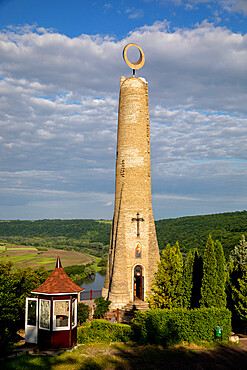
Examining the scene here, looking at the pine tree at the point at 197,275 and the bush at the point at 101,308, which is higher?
the pine tree at the point at 197,275

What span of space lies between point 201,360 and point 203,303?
23.4 ft

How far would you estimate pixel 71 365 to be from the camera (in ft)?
46.8

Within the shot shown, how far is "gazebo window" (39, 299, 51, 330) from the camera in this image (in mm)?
17078

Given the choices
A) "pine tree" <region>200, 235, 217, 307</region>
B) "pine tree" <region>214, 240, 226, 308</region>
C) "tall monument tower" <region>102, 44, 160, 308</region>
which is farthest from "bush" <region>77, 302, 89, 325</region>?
"pine tree" <region>214, 240, 226, 308</region>

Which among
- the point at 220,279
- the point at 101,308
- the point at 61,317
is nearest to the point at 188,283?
the point at 220,279

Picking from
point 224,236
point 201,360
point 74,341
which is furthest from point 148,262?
point 224,236

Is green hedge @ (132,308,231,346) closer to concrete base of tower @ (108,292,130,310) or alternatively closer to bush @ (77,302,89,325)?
bush @ (77,302,89,325)

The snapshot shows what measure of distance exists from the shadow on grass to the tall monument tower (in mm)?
11946

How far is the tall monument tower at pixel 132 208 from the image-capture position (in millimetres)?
29391

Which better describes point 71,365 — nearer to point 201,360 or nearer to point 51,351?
point 51,351

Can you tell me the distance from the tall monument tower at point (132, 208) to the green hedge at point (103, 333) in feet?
24.5

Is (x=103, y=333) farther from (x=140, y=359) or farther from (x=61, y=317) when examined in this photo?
(x=140, y=359)

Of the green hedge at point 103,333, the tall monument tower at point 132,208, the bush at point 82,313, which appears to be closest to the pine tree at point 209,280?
the green hedge at point 103,333

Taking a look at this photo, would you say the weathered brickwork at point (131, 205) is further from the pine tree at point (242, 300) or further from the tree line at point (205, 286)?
the pine tree at point (242, 300)
